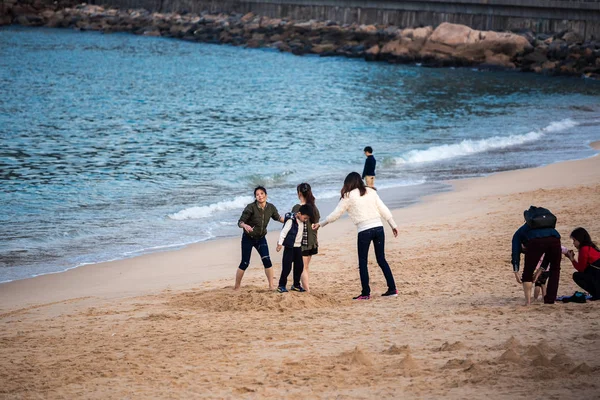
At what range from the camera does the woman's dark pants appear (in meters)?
8.39

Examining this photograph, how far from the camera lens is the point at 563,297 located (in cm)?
867

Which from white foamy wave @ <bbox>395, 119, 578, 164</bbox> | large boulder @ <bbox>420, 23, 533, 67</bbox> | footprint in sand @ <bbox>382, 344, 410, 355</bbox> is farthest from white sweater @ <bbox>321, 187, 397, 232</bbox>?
large boulder @ <bbox>420, 23, 533, 67</bbox>

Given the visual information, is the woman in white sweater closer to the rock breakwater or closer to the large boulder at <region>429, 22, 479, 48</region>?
the rock breakwater

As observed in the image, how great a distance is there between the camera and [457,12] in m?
61.7

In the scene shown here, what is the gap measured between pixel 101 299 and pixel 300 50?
57.3 meters

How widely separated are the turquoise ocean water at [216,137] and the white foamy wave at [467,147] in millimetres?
74

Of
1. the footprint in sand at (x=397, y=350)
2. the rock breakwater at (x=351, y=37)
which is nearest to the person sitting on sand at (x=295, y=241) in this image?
the footprint in sand at (x=397, y=350)

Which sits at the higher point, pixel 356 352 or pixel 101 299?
pixel 356 352

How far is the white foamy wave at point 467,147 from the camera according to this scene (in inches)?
901

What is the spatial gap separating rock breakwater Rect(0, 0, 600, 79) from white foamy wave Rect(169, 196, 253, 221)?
3970 cm

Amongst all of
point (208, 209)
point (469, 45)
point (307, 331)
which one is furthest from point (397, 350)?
point (469, 45)

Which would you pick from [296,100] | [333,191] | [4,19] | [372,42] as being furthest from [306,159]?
[4,19]

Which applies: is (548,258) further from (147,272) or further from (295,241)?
(147,272)

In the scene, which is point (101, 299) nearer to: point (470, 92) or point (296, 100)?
point (296, 100)
